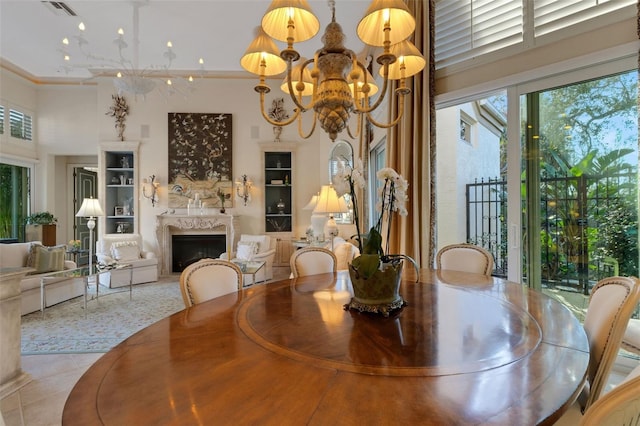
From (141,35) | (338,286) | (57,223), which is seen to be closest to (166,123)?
(141,35)

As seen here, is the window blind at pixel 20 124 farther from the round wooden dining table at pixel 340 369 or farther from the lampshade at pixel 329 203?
the round wooden dining table at pixel 340 369

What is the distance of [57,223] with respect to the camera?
6.84 metres

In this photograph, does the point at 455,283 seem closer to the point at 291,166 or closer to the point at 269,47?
the point at 269,47

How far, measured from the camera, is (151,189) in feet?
20.3

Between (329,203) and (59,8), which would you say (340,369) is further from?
(59,8)

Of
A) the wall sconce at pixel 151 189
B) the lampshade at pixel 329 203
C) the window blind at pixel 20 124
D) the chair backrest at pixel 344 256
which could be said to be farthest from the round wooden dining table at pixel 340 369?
the window blind at pixel 20 124

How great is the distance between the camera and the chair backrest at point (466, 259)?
2211 millimetres

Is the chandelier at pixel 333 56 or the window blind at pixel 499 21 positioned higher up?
the window blind at pixel 499 21

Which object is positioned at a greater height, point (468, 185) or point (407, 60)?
point (407, 60)

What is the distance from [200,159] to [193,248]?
1857mm

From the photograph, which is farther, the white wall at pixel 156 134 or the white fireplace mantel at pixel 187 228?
the white wall at pixel 156 134

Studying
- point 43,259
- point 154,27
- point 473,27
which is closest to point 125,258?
point 43,259

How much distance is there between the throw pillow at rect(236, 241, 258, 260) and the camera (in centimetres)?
538

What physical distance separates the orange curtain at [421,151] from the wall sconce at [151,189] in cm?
514
